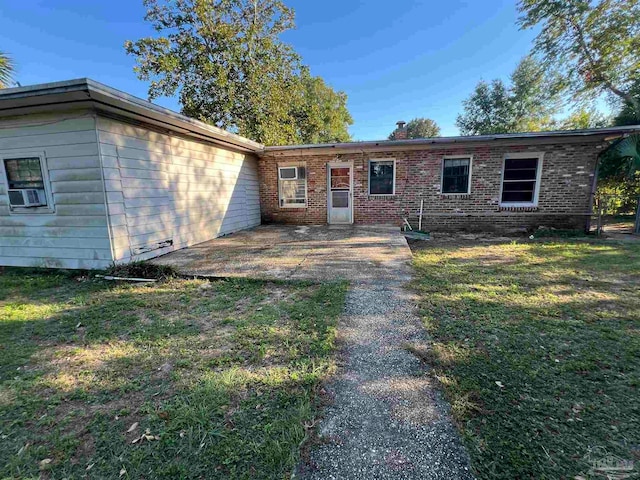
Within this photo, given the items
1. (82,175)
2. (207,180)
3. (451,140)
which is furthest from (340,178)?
(82,175)

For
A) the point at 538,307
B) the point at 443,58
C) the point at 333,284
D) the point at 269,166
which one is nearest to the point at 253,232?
the point at 269,166

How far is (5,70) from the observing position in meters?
7.50

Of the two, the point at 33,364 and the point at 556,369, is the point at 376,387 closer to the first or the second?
the point at 556,369

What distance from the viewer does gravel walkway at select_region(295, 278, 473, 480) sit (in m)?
1.50

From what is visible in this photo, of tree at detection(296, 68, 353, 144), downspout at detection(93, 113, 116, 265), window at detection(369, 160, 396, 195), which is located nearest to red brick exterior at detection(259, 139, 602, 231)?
window at detection(369, 160, 396, 195)

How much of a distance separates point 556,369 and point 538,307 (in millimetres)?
1408

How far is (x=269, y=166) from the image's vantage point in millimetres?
10406

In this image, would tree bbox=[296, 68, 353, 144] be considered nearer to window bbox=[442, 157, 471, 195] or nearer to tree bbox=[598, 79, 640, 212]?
window bbox=[442, 157, 471, 195]

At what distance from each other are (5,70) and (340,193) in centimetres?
953

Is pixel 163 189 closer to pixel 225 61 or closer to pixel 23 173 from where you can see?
pixel 23 173

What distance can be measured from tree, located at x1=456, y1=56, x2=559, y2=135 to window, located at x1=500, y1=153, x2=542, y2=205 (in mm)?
11616

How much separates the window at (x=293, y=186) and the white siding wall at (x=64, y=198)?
6151 mm

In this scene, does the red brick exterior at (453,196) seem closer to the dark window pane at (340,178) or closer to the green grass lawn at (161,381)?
the dark window pane at (340,178)

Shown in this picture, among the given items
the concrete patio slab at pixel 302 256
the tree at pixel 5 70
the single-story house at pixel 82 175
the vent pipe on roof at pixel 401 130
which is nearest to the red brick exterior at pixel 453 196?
the concrete patio slab at pixel 302 256
